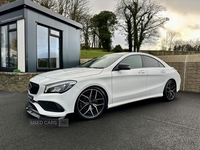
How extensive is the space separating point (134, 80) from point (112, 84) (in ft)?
2.26

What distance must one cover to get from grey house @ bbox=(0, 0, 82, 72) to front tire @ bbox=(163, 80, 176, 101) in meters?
5.65

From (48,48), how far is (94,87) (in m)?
6.07

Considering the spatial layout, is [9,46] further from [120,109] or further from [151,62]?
[151,62]

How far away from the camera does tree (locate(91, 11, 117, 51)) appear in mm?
Result: 29844

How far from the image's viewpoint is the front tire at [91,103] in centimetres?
311

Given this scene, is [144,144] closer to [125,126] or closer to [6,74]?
[125,126]

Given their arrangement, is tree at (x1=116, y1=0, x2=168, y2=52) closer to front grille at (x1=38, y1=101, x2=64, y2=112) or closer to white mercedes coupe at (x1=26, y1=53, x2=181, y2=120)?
white mercedes coupe at (x1=26, y1=53, x2=181, y2=120)

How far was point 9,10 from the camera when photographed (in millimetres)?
7473

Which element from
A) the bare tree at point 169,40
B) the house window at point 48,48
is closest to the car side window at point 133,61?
the house window at point 48,48

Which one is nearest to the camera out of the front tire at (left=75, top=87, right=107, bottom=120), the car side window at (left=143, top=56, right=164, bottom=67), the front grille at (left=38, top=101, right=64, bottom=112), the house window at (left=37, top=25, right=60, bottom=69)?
the front grille at (left=38, top=101, right=64, bottom=112)

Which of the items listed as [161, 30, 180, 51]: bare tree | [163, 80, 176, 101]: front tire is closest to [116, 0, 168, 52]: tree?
[161, 30, 180, 51]: bare tree

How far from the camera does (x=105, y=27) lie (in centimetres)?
3031

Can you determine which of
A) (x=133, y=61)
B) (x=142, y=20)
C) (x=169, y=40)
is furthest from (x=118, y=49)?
(x=133, y=61)

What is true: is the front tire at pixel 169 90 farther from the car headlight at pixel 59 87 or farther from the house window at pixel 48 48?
the house window at pixel 48 48
